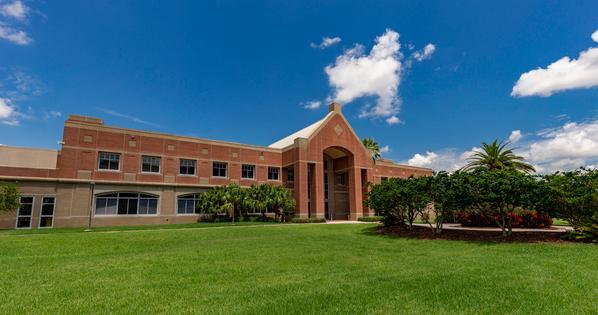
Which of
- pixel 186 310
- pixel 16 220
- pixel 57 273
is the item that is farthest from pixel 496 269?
pixel 16 220


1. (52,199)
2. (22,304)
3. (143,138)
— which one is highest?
(143,138)

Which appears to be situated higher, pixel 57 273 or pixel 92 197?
pixel 92 197

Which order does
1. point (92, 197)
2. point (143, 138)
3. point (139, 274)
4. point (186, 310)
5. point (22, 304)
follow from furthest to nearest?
point (143, 138), point (92, 197), point (139, 274), point (22, 304), point (186, 310)

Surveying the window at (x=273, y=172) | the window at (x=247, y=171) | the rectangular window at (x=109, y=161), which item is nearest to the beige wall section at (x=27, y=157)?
the rectangular window at (x=109, y=161)

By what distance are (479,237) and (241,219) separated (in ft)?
73.9

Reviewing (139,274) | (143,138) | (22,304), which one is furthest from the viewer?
(143,138)

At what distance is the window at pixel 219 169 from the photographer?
34.4m

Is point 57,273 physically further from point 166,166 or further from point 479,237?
point 166,166

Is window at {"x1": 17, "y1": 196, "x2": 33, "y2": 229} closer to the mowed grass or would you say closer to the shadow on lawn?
the mowed grass

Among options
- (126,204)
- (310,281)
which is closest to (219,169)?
(126,204)

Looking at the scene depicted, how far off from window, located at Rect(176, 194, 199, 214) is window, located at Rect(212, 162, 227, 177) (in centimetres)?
312

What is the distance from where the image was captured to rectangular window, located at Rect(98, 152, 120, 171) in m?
28.7

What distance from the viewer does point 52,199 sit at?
86.4ft

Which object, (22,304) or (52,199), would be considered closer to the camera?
(22,304)
